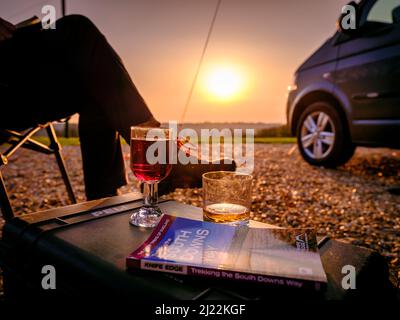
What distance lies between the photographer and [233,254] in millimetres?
774

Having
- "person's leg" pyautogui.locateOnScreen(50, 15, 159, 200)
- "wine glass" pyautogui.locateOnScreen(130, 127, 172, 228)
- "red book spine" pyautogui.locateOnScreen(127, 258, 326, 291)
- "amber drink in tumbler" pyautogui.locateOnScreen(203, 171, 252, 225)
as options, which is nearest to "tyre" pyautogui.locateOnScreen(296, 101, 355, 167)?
"person's leg" pyautogui.locateOnScreen(50, 15, 159, 200)

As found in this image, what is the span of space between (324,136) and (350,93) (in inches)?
23.3

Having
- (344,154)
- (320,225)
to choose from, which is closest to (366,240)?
(320,225)

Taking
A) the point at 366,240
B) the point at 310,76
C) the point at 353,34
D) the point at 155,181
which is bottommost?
the point at 366,240

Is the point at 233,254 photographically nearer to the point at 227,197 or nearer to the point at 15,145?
the point at 227,197

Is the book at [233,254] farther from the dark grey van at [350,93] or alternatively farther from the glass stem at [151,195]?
the dark grey van at [350,93]

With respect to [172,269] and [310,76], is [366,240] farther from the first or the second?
[310,76]

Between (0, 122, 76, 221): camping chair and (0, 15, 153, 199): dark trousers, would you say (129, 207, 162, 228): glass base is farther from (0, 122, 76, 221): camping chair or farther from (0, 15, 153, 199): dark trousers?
(0, 15, 153, 199): dark trousers

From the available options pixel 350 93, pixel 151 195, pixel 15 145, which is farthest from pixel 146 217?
pixel 350 93

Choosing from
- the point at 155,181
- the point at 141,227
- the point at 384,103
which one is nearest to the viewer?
the point at 141,227

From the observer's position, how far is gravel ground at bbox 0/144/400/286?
6.93 feet
